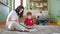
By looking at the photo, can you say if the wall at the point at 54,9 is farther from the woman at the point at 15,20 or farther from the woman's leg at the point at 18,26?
the woman's leg at the point at 18,26

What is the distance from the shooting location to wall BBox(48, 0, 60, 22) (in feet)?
20.8

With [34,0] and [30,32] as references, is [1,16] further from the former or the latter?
[30,32]

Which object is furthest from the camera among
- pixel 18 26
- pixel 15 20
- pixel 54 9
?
pixel 54 9

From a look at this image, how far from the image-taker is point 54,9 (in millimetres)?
6445

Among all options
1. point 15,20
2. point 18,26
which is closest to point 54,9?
point 15,20

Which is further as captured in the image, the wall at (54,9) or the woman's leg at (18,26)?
the wall at (54,9)

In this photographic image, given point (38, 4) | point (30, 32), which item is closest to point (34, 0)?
point (38, 4)

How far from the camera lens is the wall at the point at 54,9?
6.34m

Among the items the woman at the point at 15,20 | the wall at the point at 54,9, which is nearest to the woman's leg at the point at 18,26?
the woman at the point at 15,20

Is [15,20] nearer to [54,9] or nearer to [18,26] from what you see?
[18,26]

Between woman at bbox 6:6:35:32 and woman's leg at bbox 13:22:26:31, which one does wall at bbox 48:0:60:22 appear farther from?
woman's leg at bbox 13:22:26:31

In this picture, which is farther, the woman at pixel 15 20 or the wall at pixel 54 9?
the wall at pixel 54 9

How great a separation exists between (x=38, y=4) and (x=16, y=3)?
1187 mm

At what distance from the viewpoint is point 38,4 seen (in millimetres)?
7414
